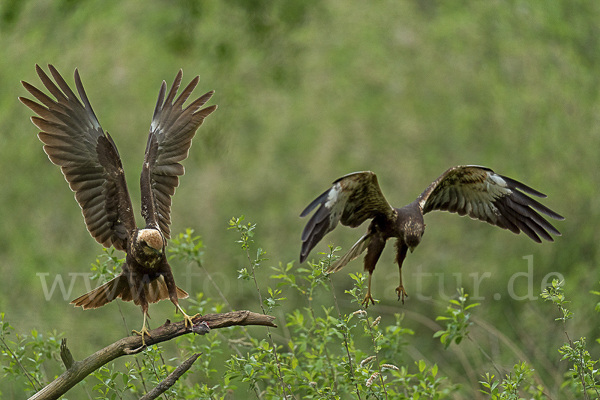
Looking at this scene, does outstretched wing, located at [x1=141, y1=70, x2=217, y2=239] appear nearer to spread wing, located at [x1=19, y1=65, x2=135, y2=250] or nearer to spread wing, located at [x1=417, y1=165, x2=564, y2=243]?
spread wing, located at [x1=19, y1=65, x2=135, y2=250]

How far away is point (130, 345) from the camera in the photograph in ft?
14.8

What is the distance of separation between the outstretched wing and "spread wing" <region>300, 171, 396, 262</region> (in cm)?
147

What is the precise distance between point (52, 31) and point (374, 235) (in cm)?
929

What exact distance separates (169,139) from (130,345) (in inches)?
83.6

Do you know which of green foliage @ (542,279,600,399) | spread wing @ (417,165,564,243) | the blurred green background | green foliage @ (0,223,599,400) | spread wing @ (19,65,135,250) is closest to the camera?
green foliage @ (542,279,600,399)

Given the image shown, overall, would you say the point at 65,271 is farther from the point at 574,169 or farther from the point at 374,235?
the point at 574,169

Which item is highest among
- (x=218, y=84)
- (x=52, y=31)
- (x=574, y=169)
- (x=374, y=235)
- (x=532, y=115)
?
(x=52, y=31)

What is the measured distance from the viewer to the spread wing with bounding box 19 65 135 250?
542cm

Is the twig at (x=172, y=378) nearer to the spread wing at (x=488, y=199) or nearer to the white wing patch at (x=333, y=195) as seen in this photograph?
the white wing patch at (x=333, y=195)

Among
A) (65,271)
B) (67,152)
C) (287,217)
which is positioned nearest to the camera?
(67,152)

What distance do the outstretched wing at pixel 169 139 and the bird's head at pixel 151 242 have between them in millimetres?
936

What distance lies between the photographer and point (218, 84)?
13.2 metres

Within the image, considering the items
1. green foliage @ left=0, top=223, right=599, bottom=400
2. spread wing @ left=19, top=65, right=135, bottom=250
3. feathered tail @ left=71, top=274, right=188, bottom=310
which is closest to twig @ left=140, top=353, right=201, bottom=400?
green foliage @ left=0, top=223, right=599, bottom=400

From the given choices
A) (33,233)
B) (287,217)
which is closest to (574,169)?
(287,217)
